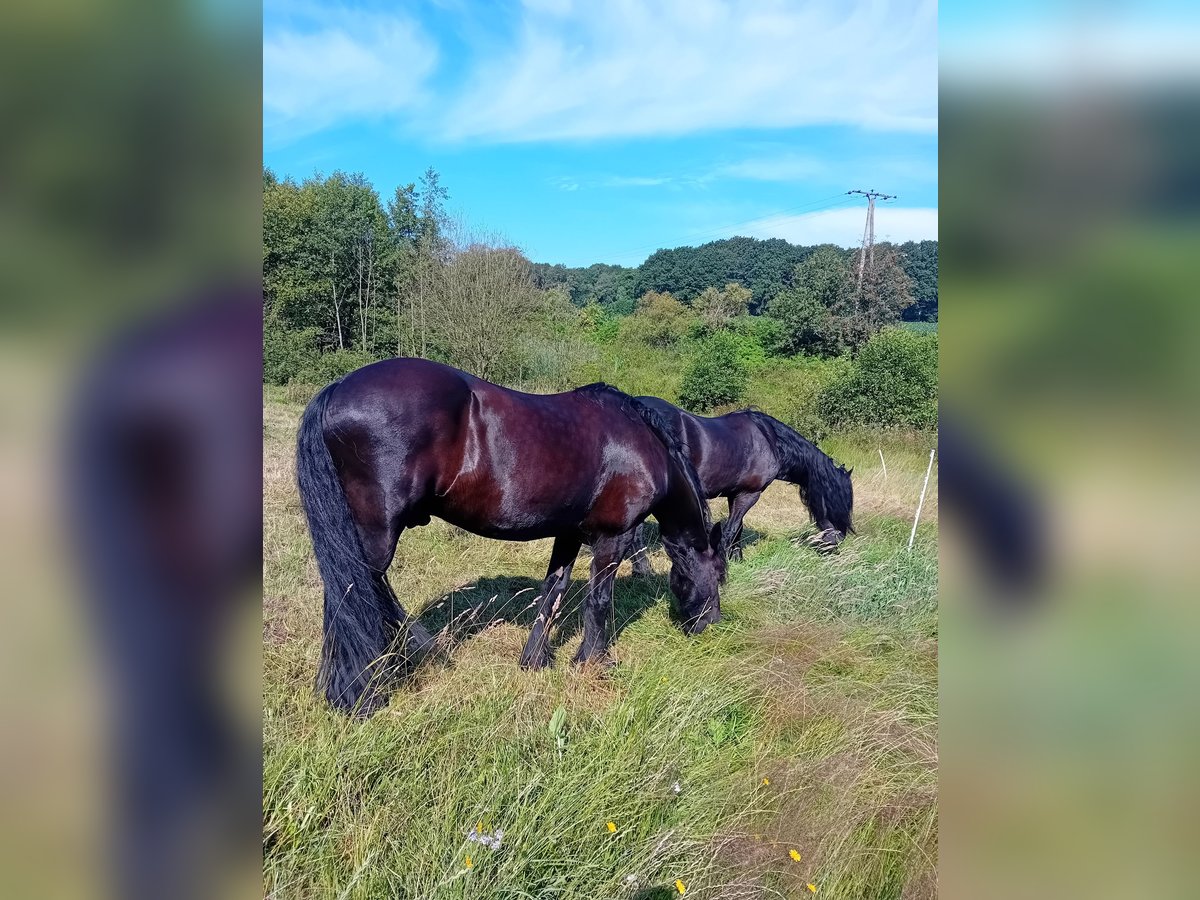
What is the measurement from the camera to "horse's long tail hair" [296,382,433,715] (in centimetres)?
312

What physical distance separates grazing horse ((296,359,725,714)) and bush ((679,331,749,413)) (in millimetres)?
17075

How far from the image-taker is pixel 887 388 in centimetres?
1605

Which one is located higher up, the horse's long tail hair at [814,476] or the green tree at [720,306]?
the green tree at [720,306]

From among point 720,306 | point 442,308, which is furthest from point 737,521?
point 720,306

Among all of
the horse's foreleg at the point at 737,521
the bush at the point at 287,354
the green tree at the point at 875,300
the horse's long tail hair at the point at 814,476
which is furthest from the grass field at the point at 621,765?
the green tree at the point at 875,300

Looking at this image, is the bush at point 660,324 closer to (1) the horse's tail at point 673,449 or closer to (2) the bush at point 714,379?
(2) the bush at point 714,379

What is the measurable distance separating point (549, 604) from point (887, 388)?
550 inches

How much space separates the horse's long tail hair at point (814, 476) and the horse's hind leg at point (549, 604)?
362cm

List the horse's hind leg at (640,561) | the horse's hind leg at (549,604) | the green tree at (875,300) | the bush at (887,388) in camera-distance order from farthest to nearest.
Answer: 1. the green tree at (875,300)
2. the bush at (887,388)
3. the horse's hind leg at (640,561)
4. the horse's hind leg at (549,604)

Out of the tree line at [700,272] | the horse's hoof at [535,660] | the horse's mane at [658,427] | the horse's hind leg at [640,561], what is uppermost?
the tree line at [700,272]

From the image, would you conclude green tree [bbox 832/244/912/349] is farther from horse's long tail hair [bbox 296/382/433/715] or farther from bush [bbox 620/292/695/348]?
horse's long tail hair [bbox 296/382/433/715]

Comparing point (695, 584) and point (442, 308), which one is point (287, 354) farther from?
point (695, 584)

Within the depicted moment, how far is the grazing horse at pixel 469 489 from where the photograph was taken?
3.19 meters
